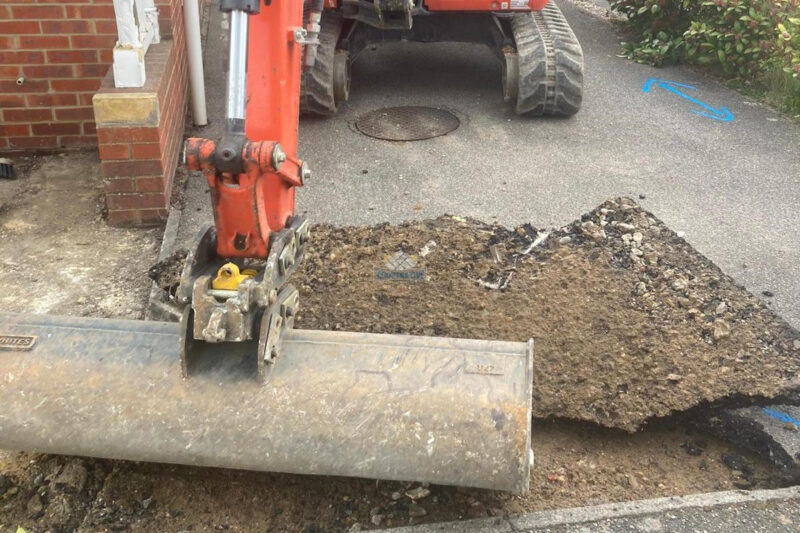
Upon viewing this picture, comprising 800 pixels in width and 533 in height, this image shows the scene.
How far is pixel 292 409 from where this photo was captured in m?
2.67

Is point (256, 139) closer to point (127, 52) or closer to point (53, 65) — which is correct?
point (127, 52)

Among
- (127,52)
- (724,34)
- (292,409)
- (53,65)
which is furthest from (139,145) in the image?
(724,34)

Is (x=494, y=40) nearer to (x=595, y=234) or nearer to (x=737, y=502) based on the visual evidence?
(x=595, y=234)

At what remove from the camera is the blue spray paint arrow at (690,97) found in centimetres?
705

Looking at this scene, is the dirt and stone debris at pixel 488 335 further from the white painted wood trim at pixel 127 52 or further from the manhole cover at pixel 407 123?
the manhole cover at pixel 407 123

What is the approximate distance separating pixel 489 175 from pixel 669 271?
71.0 inches

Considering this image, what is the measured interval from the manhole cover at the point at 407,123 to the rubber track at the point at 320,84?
0.30 metres

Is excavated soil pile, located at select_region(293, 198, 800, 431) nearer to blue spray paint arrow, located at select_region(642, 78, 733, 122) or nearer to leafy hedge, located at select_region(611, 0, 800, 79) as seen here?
blue spray paint arrow, located at select_region(642, 78, 733, 122)

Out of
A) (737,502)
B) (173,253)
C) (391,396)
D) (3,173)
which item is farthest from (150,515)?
(3,173)

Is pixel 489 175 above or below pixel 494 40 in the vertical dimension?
below

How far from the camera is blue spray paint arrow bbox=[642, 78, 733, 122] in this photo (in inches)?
277

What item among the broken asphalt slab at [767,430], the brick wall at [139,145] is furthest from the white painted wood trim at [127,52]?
the broken asphalt slab at [767,430]

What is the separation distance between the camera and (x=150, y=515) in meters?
2.95

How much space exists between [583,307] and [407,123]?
123 inches
